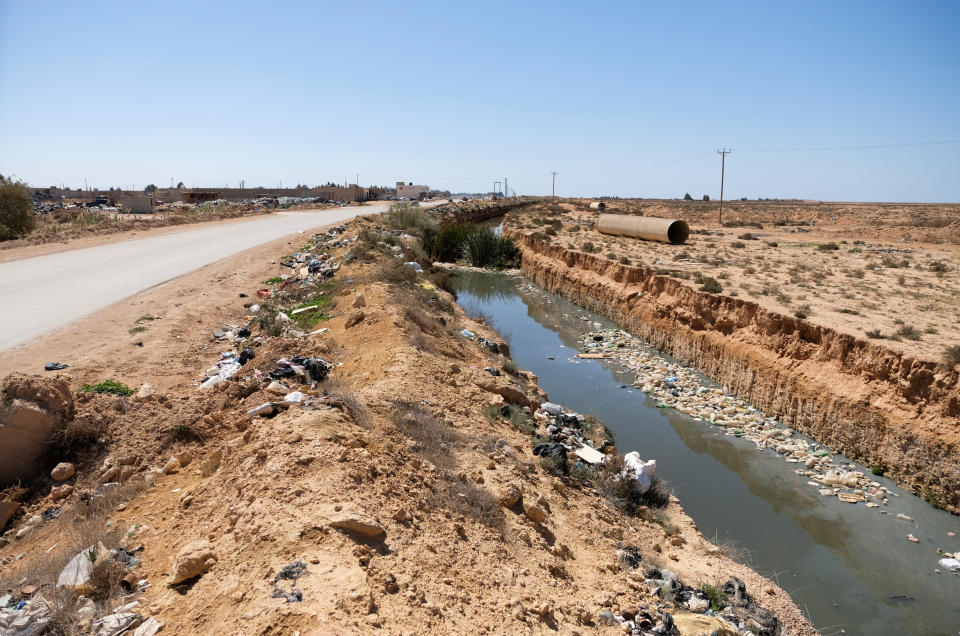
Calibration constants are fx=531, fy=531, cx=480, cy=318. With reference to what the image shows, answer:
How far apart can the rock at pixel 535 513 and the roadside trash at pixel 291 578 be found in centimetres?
280

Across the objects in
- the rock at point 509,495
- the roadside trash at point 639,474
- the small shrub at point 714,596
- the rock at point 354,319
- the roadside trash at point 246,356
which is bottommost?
the small shrub at point 714,596

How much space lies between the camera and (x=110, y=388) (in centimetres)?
683

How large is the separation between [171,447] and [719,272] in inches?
733

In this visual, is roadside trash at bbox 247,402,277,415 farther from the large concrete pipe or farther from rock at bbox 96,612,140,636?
the large concrete pipe

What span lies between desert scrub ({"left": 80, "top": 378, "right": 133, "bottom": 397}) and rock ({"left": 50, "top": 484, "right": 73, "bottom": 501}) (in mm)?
1823

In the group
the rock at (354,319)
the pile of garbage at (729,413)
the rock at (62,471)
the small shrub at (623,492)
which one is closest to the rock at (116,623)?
the rock at (62,471)

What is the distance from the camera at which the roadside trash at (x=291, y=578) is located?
11.0ft

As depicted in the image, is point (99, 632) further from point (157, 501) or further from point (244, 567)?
point (157, 501)

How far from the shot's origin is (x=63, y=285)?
39.3 feet

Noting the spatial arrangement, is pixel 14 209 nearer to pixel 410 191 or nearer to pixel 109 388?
pixel 109 388

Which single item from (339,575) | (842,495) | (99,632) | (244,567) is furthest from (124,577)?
(842,495)

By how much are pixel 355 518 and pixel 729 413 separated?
32.8 ft

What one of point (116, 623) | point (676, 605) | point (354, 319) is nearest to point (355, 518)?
point (116, 623)

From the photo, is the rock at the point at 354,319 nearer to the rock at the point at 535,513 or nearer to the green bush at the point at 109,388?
the green bush at the point at 109,388
